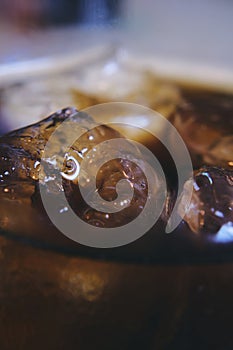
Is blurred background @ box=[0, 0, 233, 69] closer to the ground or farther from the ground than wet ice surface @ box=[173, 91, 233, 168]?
farther from the ground

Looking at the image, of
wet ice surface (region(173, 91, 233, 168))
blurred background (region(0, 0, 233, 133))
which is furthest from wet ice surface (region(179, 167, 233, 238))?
blurred background (region(0, 0, 233, 133))

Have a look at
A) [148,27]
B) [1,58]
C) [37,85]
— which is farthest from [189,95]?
[148,27]

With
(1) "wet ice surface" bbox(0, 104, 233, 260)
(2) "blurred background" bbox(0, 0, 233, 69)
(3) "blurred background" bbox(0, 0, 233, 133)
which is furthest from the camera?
(2) "blurred background" bbox(0, 0, 233, 69)

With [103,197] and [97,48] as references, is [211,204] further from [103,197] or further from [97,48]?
[97,48]

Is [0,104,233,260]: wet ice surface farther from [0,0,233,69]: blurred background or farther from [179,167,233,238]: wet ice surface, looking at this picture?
[0,0,233,69]: blurred background

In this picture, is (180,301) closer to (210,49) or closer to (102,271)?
(102,271)

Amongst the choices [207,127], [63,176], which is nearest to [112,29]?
[207,127]

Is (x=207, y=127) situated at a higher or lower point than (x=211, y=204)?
higher
